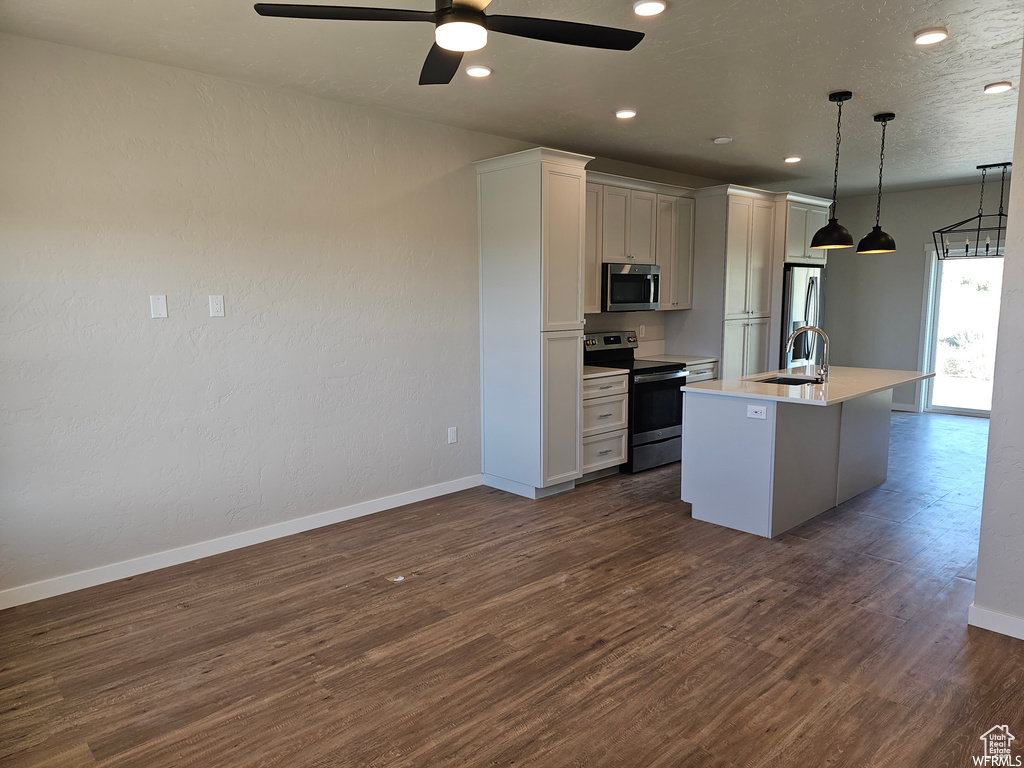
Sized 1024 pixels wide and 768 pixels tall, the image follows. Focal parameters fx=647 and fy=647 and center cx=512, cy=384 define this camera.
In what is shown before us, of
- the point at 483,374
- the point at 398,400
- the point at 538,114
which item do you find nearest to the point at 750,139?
the point at 538,114

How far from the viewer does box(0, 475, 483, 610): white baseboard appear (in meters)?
3.06

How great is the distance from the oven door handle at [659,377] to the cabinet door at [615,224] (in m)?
0.97

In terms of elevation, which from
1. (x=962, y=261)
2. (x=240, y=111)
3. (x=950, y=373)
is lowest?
(x=950, y=373)

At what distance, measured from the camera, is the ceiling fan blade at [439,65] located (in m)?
2.23

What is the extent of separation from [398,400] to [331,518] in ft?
2.85

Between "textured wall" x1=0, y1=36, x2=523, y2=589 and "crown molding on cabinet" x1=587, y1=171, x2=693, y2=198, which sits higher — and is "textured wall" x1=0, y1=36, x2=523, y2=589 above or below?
below

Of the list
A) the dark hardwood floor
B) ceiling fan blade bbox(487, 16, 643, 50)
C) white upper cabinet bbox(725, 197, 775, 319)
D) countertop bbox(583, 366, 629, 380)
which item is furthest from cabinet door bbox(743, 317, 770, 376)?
ceiling fan blade bbox(487, 16, 643, 50)

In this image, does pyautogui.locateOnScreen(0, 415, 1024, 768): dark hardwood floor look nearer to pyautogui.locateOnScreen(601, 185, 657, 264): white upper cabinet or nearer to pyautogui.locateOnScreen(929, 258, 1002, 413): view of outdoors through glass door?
pyautogui.locateOnScreen(601, 185, 657, 264): white upper cabinet

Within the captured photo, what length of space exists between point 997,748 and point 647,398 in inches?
134

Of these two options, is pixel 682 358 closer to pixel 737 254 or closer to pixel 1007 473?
pixel 737 254

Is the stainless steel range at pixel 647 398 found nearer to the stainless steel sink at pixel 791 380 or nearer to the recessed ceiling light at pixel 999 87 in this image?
the stainless steel sink at pixel 791 380

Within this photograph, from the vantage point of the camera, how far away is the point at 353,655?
2.59m

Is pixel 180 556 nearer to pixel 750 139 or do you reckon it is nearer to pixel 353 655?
pixel 353 655

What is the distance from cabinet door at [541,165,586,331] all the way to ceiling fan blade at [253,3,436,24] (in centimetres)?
240
